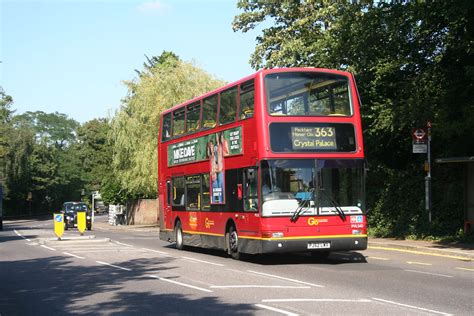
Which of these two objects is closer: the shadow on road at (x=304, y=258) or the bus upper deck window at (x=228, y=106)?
the shadow on road at (x=304, y=258)

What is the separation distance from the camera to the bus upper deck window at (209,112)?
19.5m

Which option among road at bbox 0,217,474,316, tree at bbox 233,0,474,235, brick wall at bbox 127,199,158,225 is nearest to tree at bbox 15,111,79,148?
brick wall at bbox 127,199,158,225

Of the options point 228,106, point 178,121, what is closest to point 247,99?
point 228,106

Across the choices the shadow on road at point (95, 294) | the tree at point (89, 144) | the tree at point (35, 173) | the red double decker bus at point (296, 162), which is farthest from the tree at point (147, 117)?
the tree at point (89, 144)

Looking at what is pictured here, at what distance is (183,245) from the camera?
23094 millimetres

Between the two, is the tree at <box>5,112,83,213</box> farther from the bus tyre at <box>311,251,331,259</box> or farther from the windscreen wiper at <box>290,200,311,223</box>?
the windscreen wiper at <box>290,200,311,223</box>

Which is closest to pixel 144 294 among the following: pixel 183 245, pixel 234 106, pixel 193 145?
pixel 234 106

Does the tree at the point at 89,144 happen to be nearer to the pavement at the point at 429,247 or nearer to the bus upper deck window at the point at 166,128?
the bus upper deck window at the point at 166,128

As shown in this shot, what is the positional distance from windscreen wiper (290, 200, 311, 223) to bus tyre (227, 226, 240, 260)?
7.76 feet

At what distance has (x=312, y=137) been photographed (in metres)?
16.4

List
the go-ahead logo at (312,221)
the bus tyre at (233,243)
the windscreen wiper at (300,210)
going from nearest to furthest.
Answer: the windscreen wiper at (300,210)
the go-ahead logo at (312,221)
the bus tyre at (233,243)

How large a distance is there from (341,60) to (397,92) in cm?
309

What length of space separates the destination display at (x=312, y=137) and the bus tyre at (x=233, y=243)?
3245 mm

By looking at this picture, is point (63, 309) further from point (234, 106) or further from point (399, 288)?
point (234, 106)
